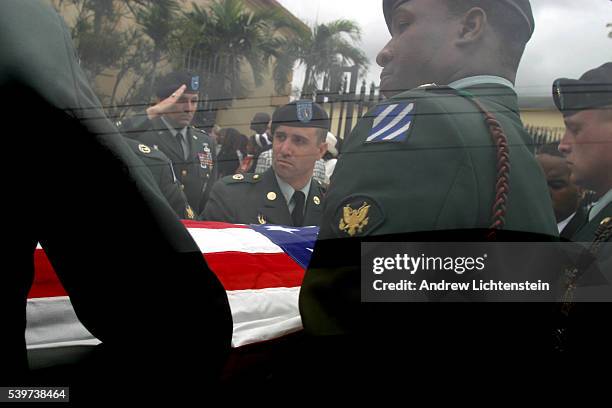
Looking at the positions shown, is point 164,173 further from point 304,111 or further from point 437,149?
point 437,149

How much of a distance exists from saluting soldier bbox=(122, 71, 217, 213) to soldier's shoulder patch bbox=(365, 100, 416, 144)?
0.91 feet

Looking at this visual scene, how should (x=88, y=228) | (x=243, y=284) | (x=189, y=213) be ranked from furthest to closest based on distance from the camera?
(x=243, y=284), (x=189, y=213), (x=88, y=228)

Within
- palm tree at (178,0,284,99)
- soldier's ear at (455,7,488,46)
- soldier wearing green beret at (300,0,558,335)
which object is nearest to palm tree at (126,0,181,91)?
palm tree at (178,0,284,99)

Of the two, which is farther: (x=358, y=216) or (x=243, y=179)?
(x=243, y=179)

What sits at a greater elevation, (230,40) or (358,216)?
(230,40)

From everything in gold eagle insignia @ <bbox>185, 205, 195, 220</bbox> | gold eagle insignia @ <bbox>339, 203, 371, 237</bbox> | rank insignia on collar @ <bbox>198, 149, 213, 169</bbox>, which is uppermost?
rank insignia on collar @ <bbox>198, 149, 213, 169</bbox>

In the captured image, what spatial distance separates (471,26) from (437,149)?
21 centimetres

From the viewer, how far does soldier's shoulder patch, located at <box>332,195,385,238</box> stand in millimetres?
927

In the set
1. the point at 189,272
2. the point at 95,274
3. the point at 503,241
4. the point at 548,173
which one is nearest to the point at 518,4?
the point at 548,173

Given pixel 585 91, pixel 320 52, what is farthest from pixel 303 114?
pixel 585 91

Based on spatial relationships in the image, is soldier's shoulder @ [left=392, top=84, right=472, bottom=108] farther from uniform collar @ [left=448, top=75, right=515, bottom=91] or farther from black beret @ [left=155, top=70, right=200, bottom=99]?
black beret @ [left=155, top=70, right=200, bottom=99]

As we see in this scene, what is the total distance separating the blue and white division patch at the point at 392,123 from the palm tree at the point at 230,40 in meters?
0.22

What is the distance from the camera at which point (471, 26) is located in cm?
95

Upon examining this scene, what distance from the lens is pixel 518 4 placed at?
940mm
